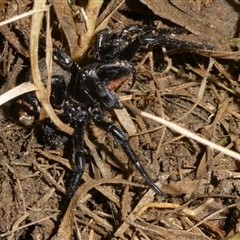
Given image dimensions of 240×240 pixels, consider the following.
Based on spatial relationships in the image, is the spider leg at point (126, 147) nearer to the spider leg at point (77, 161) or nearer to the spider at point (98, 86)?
the spider at point (98, 86)

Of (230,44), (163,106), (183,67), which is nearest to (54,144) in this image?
(163,106)

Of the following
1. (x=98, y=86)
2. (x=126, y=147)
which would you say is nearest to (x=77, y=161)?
(x=126, y=147)

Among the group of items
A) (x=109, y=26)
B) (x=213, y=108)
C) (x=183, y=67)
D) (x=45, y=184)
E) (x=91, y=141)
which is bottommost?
(x=45, y=184)

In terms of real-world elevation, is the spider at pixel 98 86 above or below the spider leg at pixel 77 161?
above

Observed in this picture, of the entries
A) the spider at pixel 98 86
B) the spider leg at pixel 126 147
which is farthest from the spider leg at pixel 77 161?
the spider leg at pixel 126 147

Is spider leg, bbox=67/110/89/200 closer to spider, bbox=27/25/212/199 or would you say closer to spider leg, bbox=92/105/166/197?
spider, bbox=27/25/212/199

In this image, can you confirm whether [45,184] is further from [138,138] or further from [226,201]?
[226,201]
